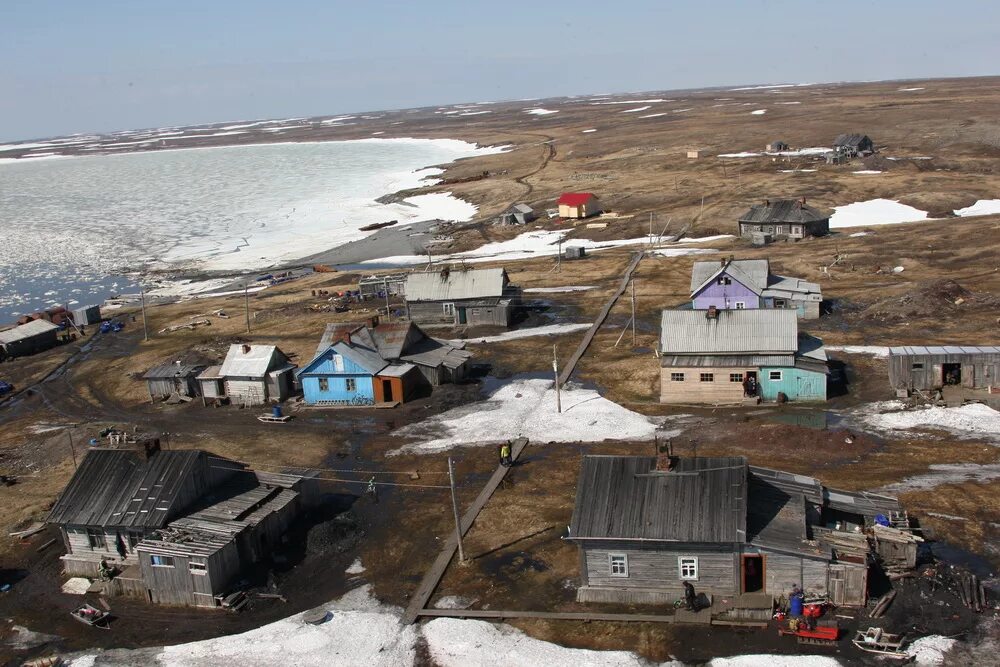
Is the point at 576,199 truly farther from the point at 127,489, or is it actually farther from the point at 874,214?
the point at 127,489

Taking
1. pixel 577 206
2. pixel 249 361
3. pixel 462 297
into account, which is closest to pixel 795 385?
pixel 462 297

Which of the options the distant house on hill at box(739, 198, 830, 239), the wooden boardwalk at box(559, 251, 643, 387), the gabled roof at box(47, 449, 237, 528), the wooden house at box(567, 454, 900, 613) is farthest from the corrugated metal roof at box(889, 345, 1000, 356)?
the distant house on hill at box(739, 198, 830, 239)

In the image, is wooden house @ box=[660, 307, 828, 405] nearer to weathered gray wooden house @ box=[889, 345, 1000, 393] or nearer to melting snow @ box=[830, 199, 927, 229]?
weathered gray wooden house @ box=[889, 345, 1000, 393]

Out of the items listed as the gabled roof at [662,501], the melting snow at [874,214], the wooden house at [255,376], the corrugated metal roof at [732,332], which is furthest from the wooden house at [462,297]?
the melting snow at [874,214]

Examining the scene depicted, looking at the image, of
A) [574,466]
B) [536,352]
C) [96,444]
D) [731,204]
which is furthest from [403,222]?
[574,466]

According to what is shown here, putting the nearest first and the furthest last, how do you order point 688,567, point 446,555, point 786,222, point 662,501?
point 688,567 → point 662,501 → point 446,555 → point 786,222

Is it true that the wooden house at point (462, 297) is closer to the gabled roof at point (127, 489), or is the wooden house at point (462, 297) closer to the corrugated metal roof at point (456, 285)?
the corrugated metal roof at point (456, 285)
